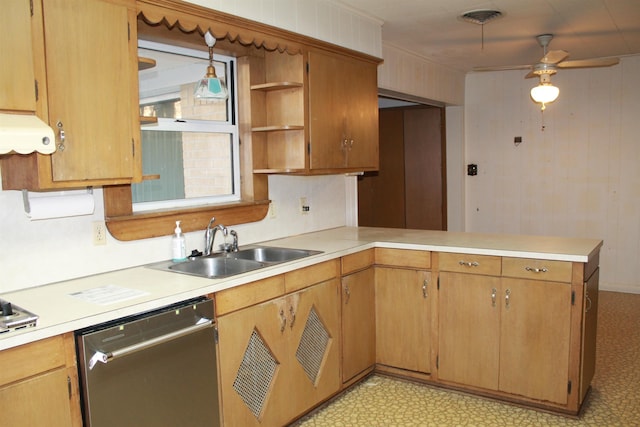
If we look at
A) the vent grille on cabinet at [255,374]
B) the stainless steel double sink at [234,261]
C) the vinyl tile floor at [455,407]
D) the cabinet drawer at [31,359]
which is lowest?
the vinyl tile floor at [455,407]

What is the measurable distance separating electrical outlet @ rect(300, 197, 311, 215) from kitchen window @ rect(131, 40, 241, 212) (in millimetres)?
564

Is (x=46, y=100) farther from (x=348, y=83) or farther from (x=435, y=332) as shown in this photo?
(x=435, y=332)

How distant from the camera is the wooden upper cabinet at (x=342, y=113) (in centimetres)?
345

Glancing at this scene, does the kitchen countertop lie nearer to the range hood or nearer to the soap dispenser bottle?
the soap dispenser bottle

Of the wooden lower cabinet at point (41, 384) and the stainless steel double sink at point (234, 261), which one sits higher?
the stainless steel double sink at point (234, 261)

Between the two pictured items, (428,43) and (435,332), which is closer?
(435,332)

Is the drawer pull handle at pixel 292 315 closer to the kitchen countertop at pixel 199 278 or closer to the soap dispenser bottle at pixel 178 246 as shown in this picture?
the kitchen countertop at pixel 199 278

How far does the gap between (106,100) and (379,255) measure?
1975 millimetres

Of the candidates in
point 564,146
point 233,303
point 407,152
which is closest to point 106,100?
point 233,303

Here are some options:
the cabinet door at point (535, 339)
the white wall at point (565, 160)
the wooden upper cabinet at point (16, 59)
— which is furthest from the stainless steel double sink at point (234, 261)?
the white wall at point (565, 160)

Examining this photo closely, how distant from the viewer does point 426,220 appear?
21.2ft

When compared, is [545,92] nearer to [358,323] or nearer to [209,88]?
[358,323]

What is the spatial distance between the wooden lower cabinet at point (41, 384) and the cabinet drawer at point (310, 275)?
46.5 inches

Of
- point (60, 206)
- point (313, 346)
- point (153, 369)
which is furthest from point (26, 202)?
point (313, 346)
